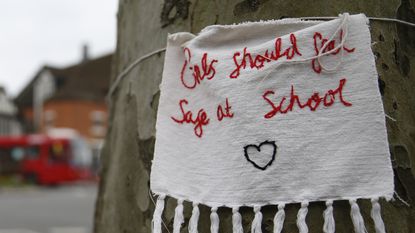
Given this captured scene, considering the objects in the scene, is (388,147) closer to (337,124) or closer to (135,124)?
(337,124)

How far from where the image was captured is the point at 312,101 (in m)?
1.09

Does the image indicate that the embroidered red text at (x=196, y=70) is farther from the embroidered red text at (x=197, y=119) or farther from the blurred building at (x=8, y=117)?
the blurred building at (x=8, y=117)

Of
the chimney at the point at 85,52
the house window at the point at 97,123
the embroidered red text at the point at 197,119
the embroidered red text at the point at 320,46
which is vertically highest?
the chimney at the point at 85,52

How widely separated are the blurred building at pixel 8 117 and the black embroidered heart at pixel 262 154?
122 feet

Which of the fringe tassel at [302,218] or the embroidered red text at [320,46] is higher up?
the embroidered red text at [320,46]

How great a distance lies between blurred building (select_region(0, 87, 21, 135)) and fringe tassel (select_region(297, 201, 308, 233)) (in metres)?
37.3

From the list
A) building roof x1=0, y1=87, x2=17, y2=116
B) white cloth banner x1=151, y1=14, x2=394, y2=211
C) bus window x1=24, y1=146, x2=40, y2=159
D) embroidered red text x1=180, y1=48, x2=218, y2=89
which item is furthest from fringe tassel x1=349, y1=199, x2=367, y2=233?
building roof x1=0, y1=87, x2=17, y2=116

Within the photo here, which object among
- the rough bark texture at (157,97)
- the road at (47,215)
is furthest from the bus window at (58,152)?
the rough bark texture at (157,97)

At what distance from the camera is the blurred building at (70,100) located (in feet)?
101

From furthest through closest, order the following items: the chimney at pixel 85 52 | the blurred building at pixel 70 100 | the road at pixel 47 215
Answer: the chimney at pixel 85 52 < the blurred building at pixel 70 100 < the road at pixel 47 215

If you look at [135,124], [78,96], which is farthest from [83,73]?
[135,124]

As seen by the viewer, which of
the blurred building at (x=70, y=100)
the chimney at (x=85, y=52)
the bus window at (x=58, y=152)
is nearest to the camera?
the bus window at (x=58, y=152)

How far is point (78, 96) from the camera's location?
103 ft

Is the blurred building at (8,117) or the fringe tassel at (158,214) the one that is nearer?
the fringe tassel at (158,214)
